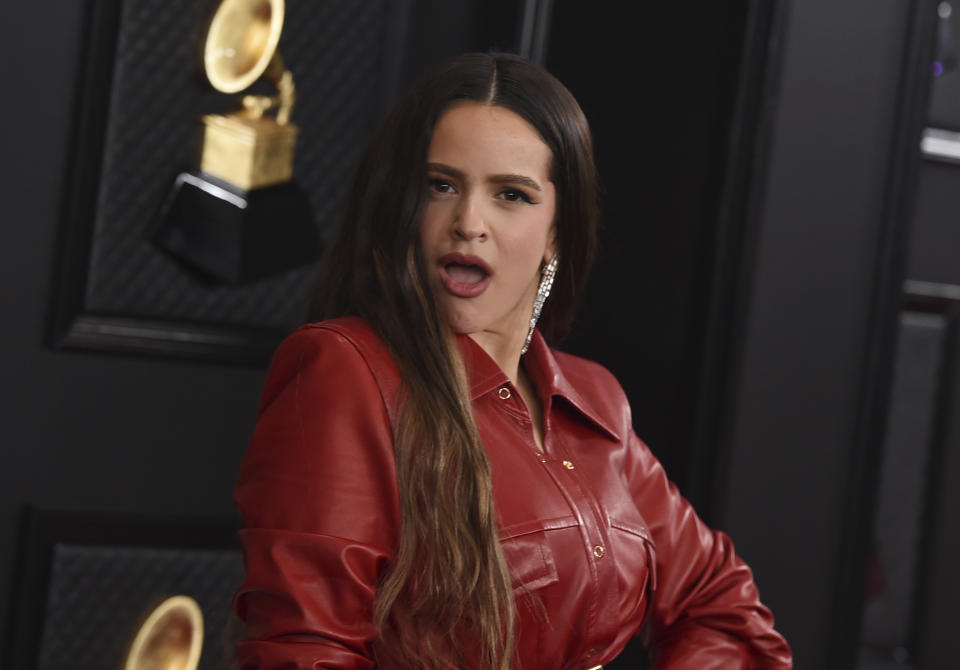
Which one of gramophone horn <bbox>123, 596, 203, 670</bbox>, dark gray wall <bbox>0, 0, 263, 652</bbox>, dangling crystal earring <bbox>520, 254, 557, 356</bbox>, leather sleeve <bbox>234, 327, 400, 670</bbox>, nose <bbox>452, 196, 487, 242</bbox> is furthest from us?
gramophone horn <bbox>123, 596, 203, 670</bbox>

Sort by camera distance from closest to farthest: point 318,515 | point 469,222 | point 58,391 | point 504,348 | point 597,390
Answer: point 318,515 → point 469,222 → point 504,348 → point 597,390 → point 58,391

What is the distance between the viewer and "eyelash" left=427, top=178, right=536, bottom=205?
3.50ft

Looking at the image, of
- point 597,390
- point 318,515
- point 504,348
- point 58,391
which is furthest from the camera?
point 58,391

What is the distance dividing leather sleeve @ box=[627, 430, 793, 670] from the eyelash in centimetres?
30

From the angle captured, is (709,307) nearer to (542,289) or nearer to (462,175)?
(542,289)

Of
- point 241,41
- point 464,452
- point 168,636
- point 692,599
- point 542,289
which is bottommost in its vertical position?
point 168,636

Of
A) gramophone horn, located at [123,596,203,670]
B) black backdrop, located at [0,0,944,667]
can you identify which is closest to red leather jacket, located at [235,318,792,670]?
black backdrop, located at [0,0,944,667]

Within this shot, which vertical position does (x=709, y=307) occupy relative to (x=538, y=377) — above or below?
above

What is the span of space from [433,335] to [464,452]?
0.11 metres

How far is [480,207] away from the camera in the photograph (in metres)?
1.05

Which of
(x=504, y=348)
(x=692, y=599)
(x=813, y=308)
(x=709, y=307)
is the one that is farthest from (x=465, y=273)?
(x=813, y=308)

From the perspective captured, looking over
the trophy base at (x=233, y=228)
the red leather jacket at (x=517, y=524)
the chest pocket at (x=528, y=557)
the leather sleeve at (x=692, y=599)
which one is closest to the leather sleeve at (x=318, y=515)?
the red leather jacket at (x=517, y=524)

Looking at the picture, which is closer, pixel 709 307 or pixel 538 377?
pixel 538 377

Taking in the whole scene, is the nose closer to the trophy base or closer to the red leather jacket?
the red leather jacket
